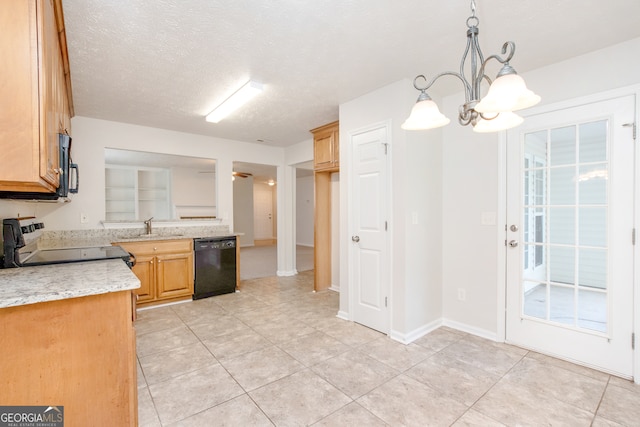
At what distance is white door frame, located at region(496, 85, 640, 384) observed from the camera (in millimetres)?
2084

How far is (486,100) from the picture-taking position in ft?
3.90

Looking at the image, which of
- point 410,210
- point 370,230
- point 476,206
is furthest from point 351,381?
point 476,206

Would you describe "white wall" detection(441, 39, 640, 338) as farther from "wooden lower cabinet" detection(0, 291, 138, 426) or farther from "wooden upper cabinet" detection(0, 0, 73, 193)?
"wooden upper cabinet" detection(0, 0, 73, 193)

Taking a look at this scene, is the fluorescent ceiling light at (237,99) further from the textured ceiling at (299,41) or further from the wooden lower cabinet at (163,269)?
the wooden lower cabinet at (163,269)

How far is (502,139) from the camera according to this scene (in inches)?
106

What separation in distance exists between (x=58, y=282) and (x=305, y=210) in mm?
9050

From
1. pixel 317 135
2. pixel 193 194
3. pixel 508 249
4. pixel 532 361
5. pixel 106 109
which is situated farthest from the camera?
pixel 193 194

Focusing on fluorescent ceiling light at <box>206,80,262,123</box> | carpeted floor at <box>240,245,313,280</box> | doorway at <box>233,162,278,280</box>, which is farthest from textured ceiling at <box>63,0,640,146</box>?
doorway at <box>233,162,278,280</box>

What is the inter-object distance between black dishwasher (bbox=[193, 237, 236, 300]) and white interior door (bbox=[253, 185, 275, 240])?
6182 millimetres

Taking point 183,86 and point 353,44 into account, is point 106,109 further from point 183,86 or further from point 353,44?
point 353,44

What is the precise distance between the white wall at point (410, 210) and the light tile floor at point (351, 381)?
11.5 inches

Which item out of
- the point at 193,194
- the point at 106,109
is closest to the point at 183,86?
the point at 106,109

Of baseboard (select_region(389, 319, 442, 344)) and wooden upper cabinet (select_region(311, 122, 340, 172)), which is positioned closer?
baseboard (select_region(389, 319, 442, 344))

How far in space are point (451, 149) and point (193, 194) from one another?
6.96 m
